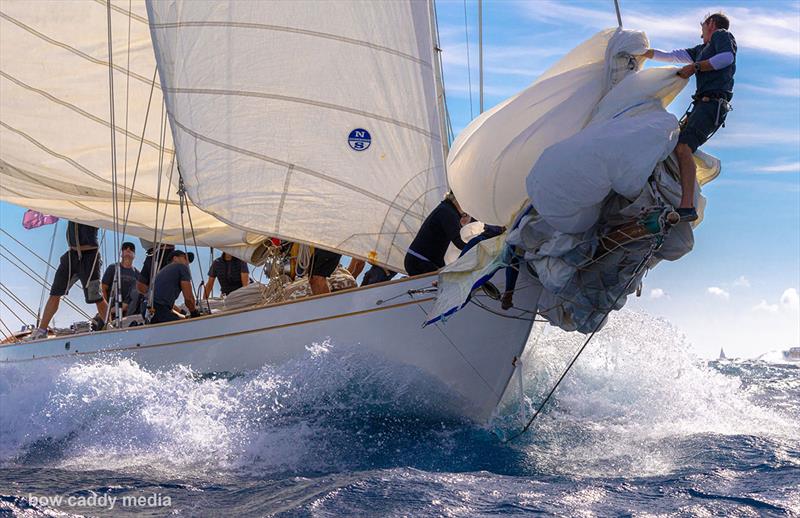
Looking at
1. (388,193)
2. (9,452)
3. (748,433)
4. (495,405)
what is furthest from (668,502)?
(9,452)

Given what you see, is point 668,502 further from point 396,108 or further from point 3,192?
point 3,192

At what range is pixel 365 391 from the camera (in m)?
7.29

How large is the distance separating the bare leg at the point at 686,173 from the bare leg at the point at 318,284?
3777mm

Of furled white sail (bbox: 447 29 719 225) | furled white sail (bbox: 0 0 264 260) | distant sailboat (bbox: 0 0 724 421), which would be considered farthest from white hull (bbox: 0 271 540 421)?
furled white sail (bbox: 0 0 264 260)

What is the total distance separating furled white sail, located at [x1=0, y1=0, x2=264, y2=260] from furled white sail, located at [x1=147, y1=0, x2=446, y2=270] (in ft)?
11.6

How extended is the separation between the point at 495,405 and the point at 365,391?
995 mm

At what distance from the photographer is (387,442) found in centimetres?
690

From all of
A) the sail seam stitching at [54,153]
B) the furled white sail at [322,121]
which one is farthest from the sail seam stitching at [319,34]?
the sail seam stitching at [54,153]

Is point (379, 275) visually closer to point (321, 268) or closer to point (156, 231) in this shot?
point (321, 268)

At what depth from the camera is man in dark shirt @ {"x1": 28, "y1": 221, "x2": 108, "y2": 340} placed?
39.0 ft

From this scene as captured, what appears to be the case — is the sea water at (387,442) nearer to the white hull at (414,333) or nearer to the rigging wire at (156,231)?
the white hull at (414,333)

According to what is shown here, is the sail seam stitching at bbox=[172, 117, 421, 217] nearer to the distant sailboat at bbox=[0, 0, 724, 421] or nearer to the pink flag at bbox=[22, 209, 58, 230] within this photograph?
the distant sailboat at bbox=[0, 0, 724, 421]

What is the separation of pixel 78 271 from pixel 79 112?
2.00m

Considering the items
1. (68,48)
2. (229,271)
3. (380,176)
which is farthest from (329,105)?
(68,48)
